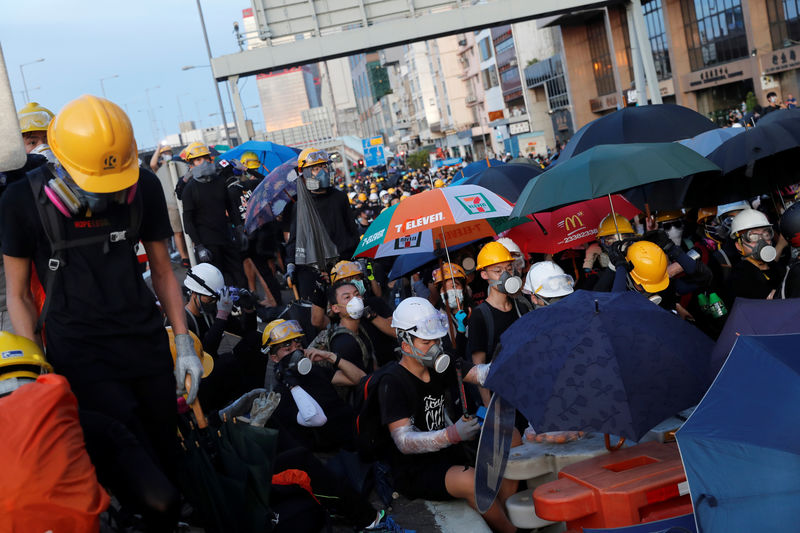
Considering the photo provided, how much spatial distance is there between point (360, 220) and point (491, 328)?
11594mm

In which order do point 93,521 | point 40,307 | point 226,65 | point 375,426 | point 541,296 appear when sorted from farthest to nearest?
point 226,65 < point 541,296 < point 375,426 < point 40,307 < point 93,521

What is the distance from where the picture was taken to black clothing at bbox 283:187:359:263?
9.30 m

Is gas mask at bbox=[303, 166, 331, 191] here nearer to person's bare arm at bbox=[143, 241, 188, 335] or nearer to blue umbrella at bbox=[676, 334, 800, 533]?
person's bare arm at bbox=[143, 241, 188, 335]

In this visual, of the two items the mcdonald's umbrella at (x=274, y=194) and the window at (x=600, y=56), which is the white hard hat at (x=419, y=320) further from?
the window at (x=600, y=56)

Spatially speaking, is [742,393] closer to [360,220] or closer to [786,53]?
[360,220]

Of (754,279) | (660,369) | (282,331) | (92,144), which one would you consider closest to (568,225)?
(754,279)

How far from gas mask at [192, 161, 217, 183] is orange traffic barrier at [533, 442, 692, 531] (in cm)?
756

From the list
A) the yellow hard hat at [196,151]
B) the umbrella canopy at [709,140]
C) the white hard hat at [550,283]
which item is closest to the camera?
the white hard hat at [550,283]

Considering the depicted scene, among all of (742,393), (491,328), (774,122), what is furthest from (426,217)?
(742,393)

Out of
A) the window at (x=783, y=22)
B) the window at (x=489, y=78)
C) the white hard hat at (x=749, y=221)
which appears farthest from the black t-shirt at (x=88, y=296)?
the window at (x=489, y=78)

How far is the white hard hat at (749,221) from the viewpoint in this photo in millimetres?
6332

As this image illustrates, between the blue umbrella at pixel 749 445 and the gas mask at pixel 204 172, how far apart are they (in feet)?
27.4

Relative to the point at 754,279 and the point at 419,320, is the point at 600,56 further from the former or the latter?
the point at 419,320

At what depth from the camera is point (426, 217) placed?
22.4 feet
